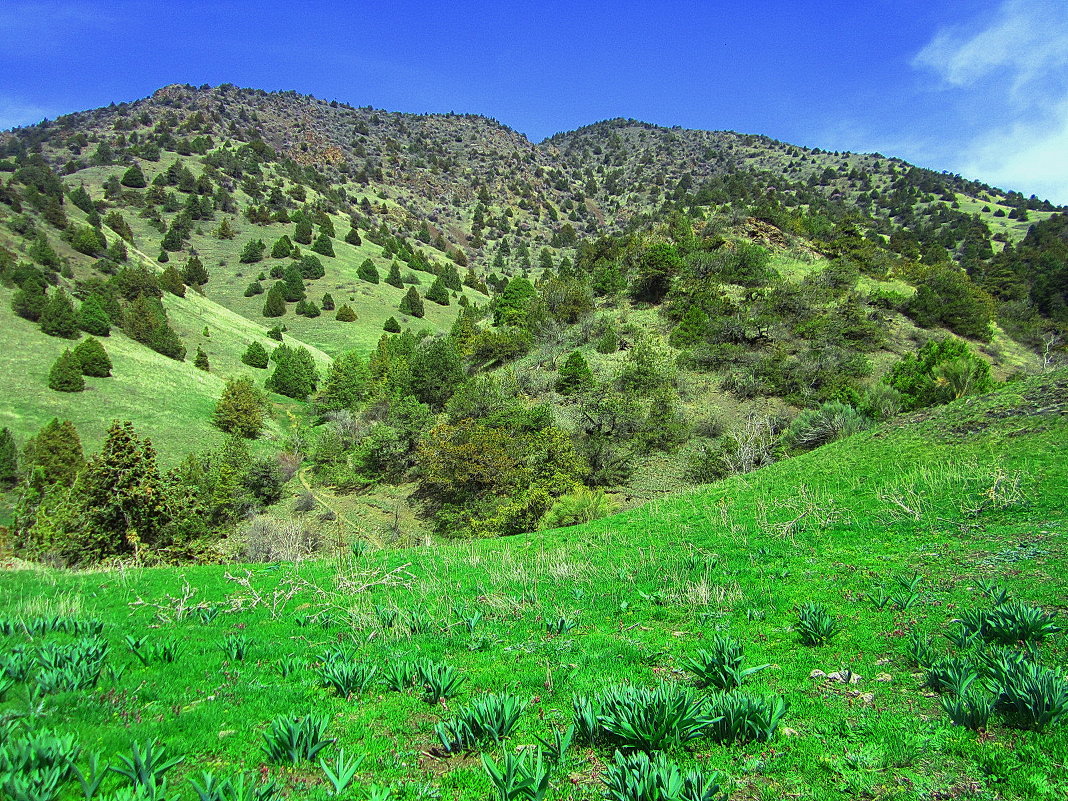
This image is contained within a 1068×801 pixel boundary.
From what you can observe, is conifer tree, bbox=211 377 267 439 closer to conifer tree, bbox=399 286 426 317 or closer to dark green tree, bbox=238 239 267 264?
conifer tree, bbox=399 286 426 317

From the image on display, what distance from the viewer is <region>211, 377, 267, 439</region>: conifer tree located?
37.2 metres

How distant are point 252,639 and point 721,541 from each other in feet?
30.6

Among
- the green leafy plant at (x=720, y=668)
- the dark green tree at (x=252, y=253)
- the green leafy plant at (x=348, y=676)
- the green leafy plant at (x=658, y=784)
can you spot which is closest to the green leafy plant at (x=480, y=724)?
the green leafy plant at (x=658, y=784)

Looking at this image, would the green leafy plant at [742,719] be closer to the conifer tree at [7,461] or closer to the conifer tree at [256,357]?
the conifer tree at [7,461]

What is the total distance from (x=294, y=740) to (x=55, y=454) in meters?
33.1

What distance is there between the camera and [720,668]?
4297 millimetres

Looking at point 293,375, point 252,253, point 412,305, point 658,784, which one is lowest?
point 658,784

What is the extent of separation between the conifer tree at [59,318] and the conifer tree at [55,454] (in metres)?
14.4

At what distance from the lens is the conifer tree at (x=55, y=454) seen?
83.3 feet

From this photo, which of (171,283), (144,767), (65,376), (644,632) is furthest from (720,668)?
(171,283)

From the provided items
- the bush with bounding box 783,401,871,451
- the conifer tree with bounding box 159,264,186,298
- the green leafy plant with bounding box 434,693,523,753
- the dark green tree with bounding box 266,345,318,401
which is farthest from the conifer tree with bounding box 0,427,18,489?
the bush with bounding box 783,401,871,451

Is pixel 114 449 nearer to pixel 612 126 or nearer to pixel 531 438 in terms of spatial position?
pixel 531 438

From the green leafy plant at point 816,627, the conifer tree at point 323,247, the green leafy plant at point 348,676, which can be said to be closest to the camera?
the green leafy plant at point 348,676

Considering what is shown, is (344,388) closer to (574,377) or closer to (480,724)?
(574,377)
